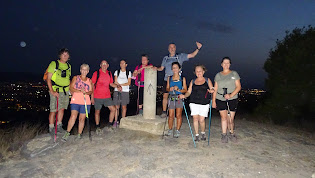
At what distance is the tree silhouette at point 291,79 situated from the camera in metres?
11.4

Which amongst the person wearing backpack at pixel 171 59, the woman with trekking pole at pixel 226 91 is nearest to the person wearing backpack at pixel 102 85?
the person wearing backpack at pixel 171 59

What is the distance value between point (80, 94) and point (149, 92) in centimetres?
204

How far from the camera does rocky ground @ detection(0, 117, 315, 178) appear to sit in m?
3.94

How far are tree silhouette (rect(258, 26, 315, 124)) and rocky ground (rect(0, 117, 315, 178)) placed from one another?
691 cm

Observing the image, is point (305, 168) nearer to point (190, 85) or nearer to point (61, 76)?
point (190, 85)

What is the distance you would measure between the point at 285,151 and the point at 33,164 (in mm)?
5887

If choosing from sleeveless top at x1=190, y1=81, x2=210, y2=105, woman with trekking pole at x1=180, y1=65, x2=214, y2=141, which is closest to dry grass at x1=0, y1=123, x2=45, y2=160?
woman with trekking pole at x1=180, y1=65, x2=214, y2=141

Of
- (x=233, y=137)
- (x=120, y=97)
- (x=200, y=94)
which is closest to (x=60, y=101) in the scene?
(x=120, y=97)

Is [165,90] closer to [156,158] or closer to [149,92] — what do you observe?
[149,92]

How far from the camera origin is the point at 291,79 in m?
12.1

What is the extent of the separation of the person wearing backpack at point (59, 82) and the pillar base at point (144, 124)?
1.84 m

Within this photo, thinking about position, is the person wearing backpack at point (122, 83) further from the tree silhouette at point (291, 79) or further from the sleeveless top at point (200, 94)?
the tree silhouette at point (291, 79)

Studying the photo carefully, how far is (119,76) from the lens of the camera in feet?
20.7

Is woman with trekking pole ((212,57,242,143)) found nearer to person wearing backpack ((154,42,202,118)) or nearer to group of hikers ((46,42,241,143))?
group of hikers ((46,42,241,143))
